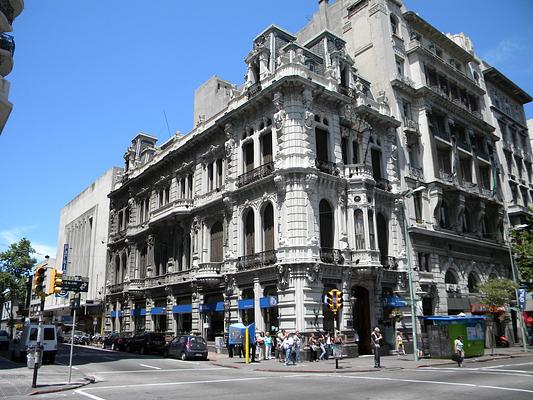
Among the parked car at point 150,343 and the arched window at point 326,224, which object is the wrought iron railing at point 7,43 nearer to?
the arched window at point 326,224

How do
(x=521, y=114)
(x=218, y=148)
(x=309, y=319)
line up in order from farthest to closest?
(x=521, y=114)
(x=218, y=148)
(x=309, y=319)

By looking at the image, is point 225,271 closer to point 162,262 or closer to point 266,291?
point 266,291

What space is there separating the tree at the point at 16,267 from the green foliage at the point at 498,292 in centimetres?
6006

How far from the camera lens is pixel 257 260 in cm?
3177

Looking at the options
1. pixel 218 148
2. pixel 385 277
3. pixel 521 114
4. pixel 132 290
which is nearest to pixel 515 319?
pixel 385 277

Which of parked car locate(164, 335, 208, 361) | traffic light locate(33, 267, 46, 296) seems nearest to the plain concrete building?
parked car locate(164, 335, 208, 361)

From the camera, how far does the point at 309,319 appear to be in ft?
92.7

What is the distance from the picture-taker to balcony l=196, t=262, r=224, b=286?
115 feet

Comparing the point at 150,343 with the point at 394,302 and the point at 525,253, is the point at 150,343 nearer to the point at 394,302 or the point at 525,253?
the point at 394,302

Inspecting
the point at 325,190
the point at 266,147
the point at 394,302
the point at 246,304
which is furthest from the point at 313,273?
the point at 266,147

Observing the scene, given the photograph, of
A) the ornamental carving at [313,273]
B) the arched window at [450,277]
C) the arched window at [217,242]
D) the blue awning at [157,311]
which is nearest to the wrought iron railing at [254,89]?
the arched window at [217,242]

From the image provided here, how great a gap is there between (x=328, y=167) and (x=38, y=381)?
2168cm

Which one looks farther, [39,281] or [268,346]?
[268,346]

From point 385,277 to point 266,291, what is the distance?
912 centimetres
